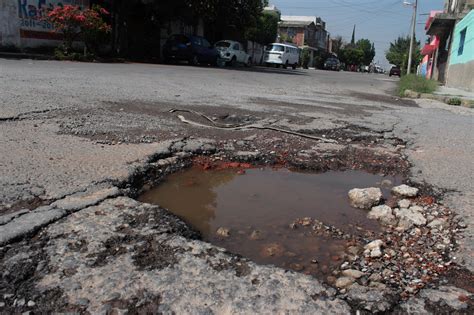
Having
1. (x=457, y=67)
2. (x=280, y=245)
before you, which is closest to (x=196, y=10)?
(x=457, y=67)

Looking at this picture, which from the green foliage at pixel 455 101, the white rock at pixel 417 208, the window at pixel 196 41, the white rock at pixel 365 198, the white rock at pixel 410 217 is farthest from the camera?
the window at pixel 196 41

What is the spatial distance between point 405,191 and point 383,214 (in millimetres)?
509

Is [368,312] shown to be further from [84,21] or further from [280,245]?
[84,21]

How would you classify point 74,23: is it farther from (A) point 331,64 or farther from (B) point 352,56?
(B) point 352,56

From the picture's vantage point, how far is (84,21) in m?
17.5

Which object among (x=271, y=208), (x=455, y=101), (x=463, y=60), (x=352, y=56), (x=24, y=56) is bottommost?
(x=271, y=208)

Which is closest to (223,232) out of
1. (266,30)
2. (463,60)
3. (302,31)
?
(463,60)

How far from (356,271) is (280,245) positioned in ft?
1.72

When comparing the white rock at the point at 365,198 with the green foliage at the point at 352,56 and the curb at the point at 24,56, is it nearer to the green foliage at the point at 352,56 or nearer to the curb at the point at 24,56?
the curb at the point at 24,56

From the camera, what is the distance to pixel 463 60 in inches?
743

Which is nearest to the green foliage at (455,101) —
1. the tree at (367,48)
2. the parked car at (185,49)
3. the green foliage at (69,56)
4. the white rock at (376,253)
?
the white rock at (376,253)

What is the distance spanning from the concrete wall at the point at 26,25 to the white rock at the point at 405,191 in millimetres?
17786

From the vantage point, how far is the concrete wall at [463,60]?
56.0ft

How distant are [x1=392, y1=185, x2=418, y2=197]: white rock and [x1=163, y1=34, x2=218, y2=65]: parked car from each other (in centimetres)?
1910
